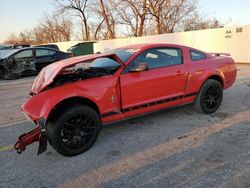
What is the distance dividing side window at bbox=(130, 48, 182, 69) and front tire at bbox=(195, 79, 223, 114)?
806mm

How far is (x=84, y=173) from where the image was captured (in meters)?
3.02

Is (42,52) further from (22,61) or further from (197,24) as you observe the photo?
(197,24)

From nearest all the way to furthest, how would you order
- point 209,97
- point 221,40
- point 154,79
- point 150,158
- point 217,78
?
point 150,158 < point 154,79 < point 209,97 < point 217,78 < point 221,40

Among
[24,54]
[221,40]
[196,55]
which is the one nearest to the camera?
[196,55]

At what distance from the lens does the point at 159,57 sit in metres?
4.40

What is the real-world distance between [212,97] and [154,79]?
1585 millimetres

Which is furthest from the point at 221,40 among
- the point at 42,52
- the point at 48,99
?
the point at 48,99

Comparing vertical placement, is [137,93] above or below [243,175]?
above

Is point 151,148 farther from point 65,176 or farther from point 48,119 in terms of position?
point 48,119

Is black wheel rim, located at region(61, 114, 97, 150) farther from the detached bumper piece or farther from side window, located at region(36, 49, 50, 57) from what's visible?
side window, located at region(36, 49, 50, 57)

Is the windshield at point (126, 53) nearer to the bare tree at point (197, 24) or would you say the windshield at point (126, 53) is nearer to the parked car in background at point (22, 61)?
the parked car in background at point (22, 61)

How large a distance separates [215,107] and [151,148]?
2165 millimetres

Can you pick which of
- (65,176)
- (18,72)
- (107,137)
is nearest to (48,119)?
(65,176)

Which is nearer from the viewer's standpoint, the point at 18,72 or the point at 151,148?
the point at 151,148
